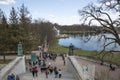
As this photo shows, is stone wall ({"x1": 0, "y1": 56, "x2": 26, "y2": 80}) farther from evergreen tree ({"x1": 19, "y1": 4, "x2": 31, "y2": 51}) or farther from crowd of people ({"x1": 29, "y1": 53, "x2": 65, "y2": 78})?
evergreen tree ({"x1": 19, "y1": 4, "x2": 31, "y2": 51})

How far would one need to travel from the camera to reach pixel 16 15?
5325 cm

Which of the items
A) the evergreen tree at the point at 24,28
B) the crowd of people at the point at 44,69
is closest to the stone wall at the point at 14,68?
the crowd of people at the point at 44,69

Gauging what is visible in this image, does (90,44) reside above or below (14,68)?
below

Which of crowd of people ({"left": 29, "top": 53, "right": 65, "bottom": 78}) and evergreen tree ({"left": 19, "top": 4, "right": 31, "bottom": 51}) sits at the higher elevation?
evergreen tree ({"left": 19, "top": 4, "right": 31, "bottom": 51})

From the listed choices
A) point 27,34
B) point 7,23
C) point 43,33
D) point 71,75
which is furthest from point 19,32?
point 43,33

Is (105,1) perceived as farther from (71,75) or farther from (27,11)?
(27,11)

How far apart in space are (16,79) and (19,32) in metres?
25.0

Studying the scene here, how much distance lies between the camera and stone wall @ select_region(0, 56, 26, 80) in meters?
25.3

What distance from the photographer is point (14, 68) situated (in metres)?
29.7

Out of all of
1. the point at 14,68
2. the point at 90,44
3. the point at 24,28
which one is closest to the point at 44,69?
the point at 14,68

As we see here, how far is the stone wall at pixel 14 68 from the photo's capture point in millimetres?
25266

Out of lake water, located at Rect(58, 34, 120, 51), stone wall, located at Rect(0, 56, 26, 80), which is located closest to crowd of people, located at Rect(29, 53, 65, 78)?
stone wall, located at Rect(0, 56, 26, 80)

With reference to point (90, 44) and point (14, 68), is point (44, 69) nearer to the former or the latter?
point (14, 68)

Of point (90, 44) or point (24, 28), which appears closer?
point (24, 28)
